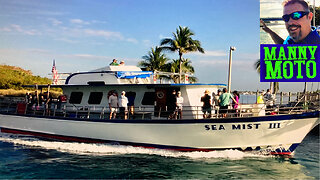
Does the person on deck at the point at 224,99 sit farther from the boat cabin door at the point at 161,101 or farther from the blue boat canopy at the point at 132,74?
the blue boat canopy at the point at 132,74

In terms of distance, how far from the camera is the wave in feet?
42.2

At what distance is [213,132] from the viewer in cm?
1284

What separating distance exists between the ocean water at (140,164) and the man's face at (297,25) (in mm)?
18410

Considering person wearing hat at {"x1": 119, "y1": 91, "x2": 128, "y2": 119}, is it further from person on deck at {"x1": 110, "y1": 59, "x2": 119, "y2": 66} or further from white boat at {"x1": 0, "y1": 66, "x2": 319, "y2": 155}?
person on deck at {"x1": 110, "y1": 59, "x2": 119, "y2": 66}

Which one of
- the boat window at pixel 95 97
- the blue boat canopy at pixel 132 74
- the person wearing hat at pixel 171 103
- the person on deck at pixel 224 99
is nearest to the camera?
the person on deck at pixel 224 99

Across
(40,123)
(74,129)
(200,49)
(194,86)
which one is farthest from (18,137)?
(200,49)

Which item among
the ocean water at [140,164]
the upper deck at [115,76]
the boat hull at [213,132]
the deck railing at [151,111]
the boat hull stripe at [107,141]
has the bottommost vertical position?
the ocean water at [140,164]

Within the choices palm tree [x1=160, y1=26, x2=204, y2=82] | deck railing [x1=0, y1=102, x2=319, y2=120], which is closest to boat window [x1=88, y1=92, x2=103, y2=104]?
deck railing [x1=0, y1=102, x2=319, y2=120]

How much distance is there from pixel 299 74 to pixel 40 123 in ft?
74.3

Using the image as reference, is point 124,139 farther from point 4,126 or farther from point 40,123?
point 4,126

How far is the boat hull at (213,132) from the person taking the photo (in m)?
12.5

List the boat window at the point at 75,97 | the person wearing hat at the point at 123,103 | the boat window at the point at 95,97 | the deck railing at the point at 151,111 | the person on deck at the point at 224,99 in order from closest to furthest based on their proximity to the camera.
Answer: the deck railing at the point at 151,111 → the person on deck at the point at 224,99 → the person wearing hat at the point at 123,103 → the boat window at the point at 95,97 → the boat window at the point at 75,97

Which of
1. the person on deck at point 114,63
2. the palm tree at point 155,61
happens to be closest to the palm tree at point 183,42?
the palm tree at point 155,61

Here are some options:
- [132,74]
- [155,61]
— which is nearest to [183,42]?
[155,61]
